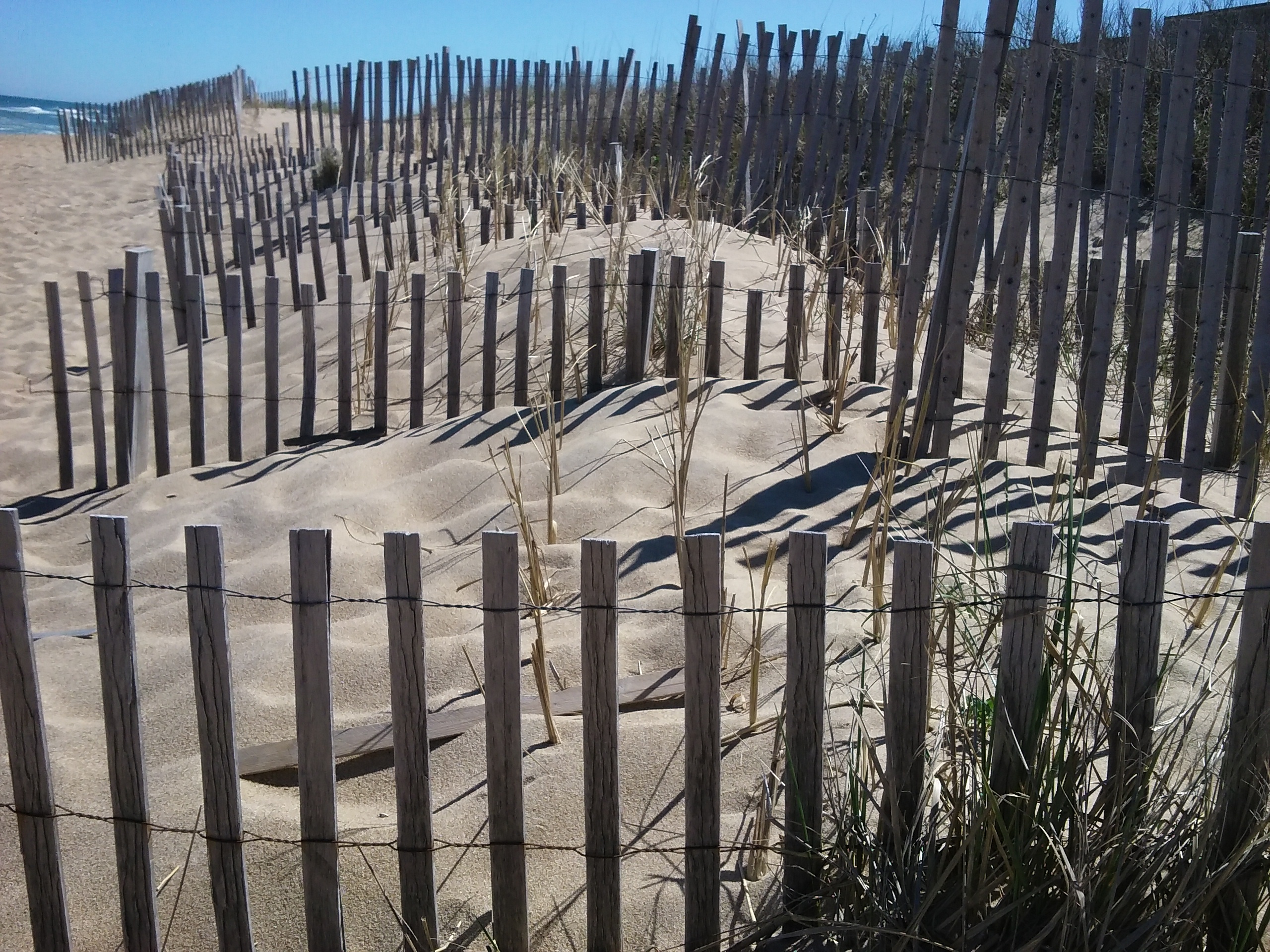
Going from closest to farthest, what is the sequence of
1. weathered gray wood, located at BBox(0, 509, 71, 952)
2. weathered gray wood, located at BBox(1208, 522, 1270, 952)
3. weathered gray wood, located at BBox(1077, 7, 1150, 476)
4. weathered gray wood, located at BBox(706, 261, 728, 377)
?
weathered gray wood, located at BBox(1208, 522, 1270, 952), weathered gray wood, located at BBox(0, 509, 71, 952), weathered gray wood, located at BBox(1077, 7, 1150, 476), weathered gray wood, located at BBox(706, 261, 728, 377)

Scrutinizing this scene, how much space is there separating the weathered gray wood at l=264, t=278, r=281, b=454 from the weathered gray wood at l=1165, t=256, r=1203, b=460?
3662 mm

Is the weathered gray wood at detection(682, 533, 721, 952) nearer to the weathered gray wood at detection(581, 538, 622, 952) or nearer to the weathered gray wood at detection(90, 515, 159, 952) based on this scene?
the weathered gray wood at detection(581, 538, 622, 952)

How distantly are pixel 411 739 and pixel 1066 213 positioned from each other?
9.16 ft

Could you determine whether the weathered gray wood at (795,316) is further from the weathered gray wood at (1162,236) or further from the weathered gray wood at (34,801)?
the weathered gray wood at (34,801)

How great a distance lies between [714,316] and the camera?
4.51 m

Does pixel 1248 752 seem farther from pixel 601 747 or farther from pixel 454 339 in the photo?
pixel 454 339

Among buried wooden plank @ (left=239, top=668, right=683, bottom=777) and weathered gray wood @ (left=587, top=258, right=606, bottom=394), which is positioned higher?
weathered gray wood @ (left=587, top=258, right=606, bottom=394)

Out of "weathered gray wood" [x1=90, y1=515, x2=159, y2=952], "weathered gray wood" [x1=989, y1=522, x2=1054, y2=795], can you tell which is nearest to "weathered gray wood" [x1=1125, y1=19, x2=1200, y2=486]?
"weathered gray wood" [x1=989, y1=522, x2=1054, y2=795]

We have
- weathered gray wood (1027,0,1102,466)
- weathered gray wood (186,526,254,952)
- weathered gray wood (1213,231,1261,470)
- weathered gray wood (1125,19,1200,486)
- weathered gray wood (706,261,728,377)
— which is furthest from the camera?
weathered gray wood (706,261,728,377)

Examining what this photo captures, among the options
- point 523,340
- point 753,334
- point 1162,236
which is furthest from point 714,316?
point 1162,236

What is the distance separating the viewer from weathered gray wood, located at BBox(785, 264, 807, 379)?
4383 millimetres

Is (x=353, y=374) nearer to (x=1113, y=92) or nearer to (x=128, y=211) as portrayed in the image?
(x=1113, y=92)

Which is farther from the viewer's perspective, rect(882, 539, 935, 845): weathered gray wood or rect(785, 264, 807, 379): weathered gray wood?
rect(785, 264, 807, 379): weathered gray wood

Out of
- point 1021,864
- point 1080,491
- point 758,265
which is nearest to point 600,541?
point 1021,864
